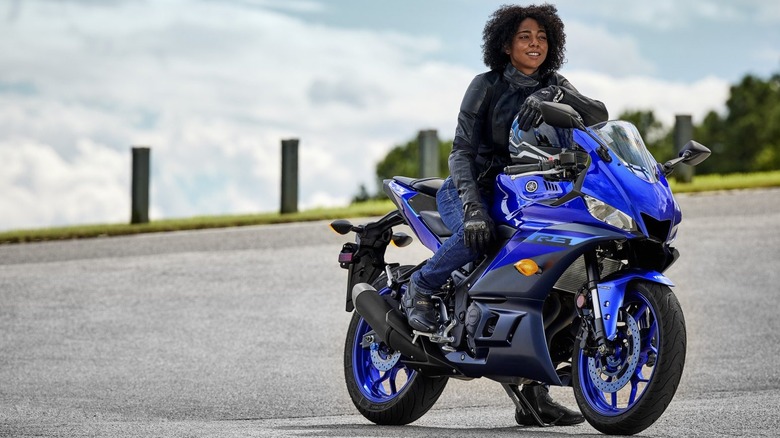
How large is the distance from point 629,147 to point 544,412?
208 centimetres

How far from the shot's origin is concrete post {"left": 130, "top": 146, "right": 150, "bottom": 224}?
20.5 m

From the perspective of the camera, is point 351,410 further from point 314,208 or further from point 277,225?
point 314,208

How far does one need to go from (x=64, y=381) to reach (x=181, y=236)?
8175mm

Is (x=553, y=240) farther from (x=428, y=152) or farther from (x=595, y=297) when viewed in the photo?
(x=428, y=152)

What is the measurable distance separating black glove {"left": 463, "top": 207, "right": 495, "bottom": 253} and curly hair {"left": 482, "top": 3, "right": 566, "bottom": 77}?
3.17 feet

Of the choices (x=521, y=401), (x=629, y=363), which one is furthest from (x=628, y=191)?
(x=521, y=401)

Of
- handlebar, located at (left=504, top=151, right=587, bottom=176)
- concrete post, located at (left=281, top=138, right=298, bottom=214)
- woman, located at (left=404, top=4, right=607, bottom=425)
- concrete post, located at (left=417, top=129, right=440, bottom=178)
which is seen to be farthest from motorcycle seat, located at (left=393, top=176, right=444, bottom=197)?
concrete post, located at (left=417, top=129, right=440, bottom=178)

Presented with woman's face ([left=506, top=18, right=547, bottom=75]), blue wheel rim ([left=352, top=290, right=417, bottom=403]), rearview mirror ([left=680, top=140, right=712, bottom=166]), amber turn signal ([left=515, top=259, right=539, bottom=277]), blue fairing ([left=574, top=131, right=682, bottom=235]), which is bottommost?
blue wheel rim ([left=352, top=290, right=417, bottom=403])

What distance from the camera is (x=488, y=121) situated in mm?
7332

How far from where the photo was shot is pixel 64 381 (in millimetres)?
9961

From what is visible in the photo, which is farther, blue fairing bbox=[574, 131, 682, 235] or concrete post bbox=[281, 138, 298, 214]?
concrete post bbox=[281, 138, 298, 214]

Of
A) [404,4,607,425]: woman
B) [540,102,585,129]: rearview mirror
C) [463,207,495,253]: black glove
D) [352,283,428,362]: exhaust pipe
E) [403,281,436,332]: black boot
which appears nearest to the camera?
[540,102,585,129]: rearview mirror

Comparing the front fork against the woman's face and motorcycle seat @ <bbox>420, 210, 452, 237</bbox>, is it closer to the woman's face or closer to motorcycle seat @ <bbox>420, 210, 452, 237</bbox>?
motorcycle seat @ <bbox>420, 210, 452, 237</bbox>

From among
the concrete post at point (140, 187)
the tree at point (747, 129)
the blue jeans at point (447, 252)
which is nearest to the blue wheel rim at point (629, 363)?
the blue jeans at point (447, 252)
